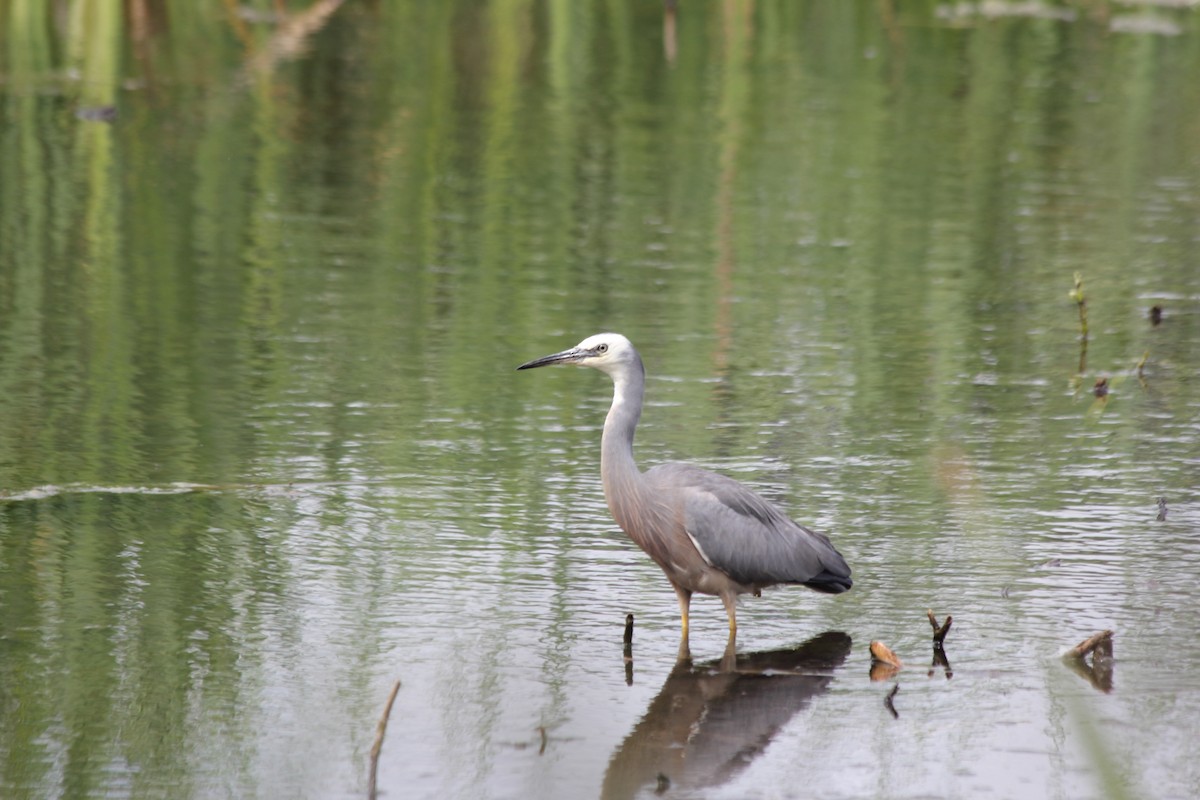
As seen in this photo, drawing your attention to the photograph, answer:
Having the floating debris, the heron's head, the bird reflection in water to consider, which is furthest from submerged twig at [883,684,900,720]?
the floating debris

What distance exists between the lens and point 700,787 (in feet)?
17.9

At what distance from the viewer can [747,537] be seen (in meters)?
6.59

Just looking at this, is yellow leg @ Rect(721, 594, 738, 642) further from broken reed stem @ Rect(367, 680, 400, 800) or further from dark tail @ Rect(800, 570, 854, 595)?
broken reed stem @ Rect(367, 680, 400, 800)

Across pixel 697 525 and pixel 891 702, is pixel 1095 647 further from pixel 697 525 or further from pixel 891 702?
pixel 697 525

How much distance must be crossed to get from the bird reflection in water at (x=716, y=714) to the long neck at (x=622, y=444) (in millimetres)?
592

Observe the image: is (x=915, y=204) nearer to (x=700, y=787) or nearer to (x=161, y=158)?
(x=161, y=158)

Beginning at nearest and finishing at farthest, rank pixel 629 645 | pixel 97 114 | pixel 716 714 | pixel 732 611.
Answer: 1. pixel 716 714
2. pixel 629 645
3. pixel 732 611
4. pixel 97 114

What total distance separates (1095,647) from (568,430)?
3593mm

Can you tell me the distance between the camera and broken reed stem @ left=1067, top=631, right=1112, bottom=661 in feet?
20.5

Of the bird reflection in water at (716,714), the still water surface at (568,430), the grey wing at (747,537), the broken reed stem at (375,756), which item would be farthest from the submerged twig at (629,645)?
the broken reed stem at (375,756)

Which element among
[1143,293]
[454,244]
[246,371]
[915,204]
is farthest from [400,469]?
[915,204]

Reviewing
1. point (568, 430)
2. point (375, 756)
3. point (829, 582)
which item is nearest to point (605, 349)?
point (829, 582)

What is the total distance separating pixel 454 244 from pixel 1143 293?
4.76m

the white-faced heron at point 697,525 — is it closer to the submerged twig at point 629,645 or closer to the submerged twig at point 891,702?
the submerged twig at point 629,645
